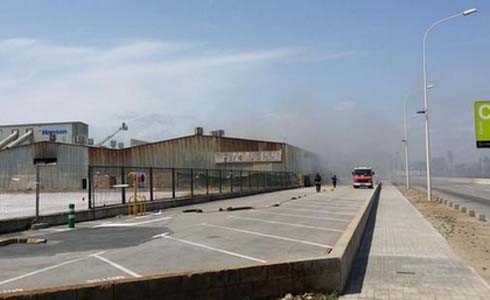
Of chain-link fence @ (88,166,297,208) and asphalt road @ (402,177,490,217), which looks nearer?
chain-link fence @ (88,166,297,208)

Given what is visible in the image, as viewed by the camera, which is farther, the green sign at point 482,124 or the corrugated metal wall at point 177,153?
the corrugated metal wall at point 177,153

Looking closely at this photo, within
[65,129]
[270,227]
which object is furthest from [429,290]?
[65,129]

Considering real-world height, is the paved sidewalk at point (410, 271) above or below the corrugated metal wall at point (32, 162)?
below

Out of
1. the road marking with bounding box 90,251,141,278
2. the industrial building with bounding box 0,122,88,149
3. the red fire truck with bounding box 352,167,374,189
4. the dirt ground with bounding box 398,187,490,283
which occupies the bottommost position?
the dirt ground with bounding box 398,187,490,283

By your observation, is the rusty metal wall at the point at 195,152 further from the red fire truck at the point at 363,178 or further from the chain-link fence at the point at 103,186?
the chain-link fence at the point at 103,186

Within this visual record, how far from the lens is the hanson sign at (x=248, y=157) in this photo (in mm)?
67250

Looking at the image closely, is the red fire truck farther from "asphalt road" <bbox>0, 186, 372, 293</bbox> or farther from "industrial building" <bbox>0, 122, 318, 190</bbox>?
"asphalt road" <bbox>0, 186, 372, 293</bbox>

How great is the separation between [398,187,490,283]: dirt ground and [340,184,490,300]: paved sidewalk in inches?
10.7

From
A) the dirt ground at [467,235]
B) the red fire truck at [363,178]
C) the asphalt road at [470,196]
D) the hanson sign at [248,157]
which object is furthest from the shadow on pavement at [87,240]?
the hanson sign at [248,157]

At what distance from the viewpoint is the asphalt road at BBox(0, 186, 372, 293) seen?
29.3 feet

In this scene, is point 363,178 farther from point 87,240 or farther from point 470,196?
point 87,240

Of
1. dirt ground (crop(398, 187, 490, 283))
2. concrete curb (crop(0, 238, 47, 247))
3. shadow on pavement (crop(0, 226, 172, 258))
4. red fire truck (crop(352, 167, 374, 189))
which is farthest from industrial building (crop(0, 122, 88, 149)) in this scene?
concrete curb (crop(0, 238, 47, 247))

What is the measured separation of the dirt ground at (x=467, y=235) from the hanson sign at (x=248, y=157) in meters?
42.8

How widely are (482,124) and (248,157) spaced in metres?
41.6
